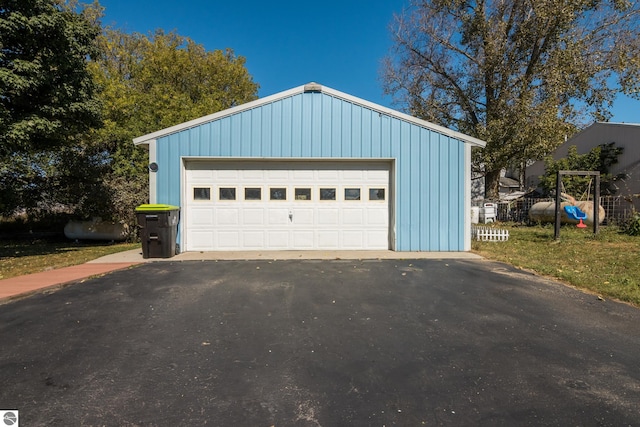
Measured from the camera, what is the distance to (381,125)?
356 inches

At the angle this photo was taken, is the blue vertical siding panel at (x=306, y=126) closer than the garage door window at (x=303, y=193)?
Yes

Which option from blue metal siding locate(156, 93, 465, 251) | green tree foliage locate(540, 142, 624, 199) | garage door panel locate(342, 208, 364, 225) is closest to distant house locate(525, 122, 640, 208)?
green tree foliage locate(540, 142, 624, 199)

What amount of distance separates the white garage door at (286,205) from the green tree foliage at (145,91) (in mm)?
3749

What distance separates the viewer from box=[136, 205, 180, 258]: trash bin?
26.6 feet

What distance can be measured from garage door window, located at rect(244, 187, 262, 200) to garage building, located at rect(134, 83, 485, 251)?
3cm

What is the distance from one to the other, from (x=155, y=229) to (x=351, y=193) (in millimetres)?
4782

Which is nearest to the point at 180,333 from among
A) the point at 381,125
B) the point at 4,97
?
the point at 381,125

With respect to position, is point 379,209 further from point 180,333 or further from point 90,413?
point 90,413

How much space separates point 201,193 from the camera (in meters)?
9.25

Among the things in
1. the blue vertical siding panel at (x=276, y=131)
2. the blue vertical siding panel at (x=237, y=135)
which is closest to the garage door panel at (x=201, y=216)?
the blue vertical siding panel at (x=237, y=135)

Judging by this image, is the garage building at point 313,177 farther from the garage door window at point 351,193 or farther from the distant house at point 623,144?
the distant house at point 623,144

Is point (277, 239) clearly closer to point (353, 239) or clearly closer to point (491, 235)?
point (353, 239)

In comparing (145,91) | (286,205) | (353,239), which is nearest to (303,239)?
(286,205)

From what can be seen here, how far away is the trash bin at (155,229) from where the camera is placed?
8117 mm
